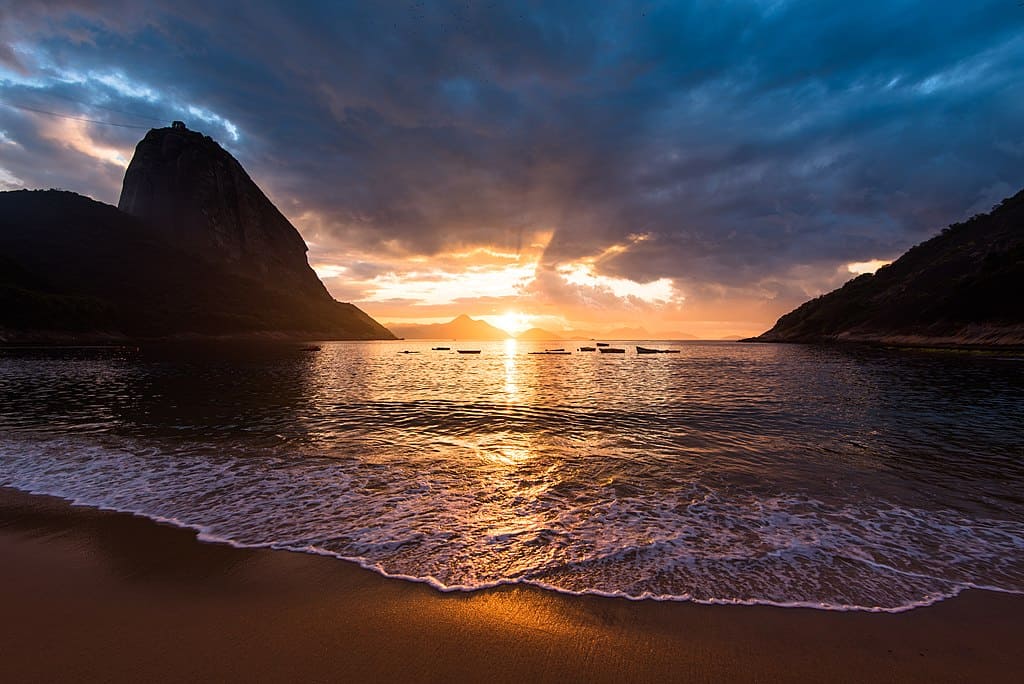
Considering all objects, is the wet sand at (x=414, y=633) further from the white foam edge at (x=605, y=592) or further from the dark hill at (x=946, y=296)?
the dark hill at (x=946, y=296)

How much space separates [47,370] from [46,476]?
145 feet

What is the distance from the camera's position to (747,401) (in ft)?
82.7

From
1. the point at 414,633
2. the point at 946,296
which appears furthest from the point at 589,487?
the point at 946,296

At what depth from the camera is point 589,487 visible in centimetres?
1028

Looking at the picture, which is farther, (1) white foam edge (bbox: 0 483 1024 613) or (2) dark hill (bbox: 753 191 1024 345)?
(2) dark hill (bbox: 753 191 1024 345)

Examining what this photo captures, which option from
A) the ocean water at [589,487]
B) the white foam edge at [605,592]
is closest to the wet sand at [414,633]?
the white foam edge at [605,592]

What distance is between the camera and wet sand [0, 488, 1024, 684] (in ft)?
13.4

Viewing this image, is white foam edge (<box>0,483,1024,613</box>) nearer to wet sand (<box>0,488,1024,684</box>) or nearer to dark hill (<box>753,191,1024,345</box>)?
wet sand (<box>0,488,1024,684</box>)

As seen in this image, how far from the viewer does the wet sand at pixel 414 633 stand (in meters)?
4.08

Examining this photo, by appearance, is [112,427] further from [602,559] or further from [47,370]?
[47,370]

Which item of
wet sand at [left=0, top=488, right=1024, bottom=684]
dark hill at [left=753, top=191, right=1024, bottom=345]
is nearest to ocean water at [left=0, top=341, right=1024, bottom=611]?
wet sand at [left=0, top=488, right=1024, bottom=684]

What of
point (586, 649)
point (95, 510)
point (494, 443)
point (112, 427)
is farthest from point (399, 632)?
point (112, 427)

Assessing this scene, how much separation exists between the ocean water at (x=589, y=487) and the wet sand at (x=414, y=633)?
1.61ft

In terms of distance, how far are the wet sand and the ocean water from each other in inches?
19.3
